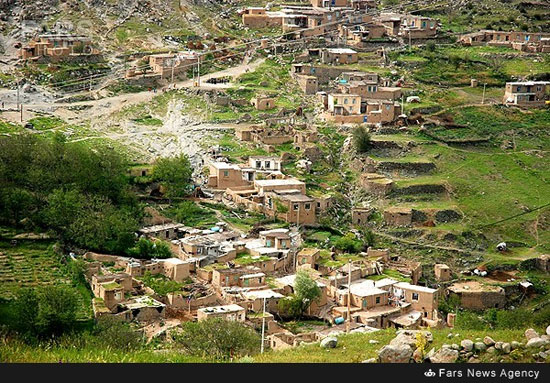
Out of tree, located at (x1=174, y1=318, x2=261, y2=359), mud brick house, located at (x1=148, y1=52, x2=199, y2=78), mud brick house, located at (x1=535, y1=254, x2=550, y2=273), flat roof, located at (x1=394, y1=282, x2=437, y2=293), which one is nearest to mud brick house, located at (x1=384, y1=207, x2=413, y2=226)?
mud brick house, located at (x1=535, y1=254, x2=550, y2=273)

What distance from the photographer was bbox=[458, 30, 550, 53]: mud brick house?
142 ft

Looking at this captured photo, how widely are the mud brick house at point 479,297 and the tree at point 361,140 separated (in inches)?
267

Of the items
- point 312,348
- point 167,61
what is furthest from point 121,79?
point 312,348

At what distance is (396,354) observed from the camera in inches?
454

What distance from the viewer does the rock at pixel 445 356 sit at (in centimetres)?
1138

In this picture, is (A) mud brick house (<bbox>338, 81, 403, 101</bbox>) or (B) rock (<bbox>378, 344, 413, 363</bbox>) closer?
(B) rock (<bbox>378, 344, 413, 363</bbox>)

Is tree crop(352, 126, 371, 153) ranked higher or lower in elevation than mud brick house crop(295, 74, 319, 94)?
lower

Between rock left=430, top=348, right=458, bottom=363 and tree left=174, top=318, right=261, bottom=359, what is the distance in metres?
4.86

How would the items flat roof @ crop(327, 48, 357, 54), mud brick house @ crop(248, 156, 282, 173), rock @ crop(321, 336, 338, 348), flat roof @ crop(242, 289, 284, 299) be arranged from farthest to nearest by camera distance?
flat roof @ crop(327, 48, 357, 54), mud brick house @ crop(248, 156, 282, 173), flat roof @ crop(242, 289, 284, 299), rock @ crop(321, 336, 338, 348)

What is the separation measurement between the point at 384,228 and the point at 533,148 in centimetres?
733

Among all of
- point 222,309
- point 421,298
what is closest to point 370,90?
point 421,298

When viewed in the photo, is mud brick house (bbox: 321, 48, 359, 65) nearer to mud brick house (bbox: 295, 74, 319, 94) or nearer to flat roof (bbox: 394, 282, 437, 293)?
mud brick house (bbox: 295, 74, 319, 94)

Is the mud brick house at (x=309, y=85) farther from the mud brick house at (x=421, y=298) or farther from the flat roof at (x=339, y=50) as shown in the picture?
the mud brick house at (x=421, y=298)

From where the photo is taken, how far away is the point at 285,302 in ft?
75.5
